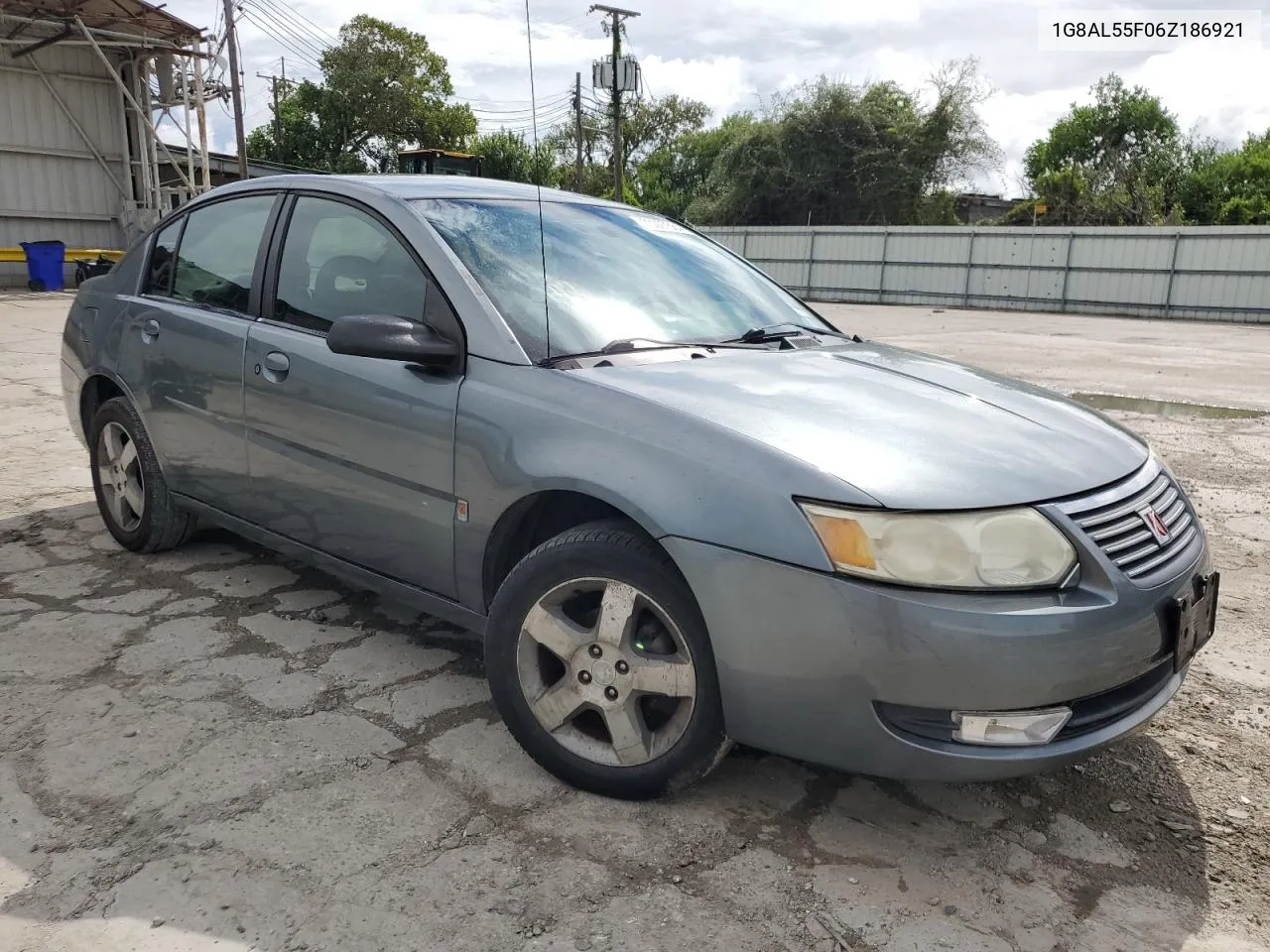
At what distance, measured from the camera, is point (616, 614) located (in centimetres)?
224

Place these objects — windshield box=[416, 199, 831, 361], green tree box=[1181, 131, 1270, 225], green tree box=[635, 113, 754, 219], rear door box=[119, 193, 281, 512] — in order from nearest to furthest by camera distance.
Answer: windshield box=[416, 199, 831, 361] → rear door box=[119, 193, 281, 512] → green tree box=[1181, 131, 1270, 225] → green tree box=[635, 113, 754, 219]

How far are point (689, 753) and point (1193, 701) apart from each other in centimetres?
167

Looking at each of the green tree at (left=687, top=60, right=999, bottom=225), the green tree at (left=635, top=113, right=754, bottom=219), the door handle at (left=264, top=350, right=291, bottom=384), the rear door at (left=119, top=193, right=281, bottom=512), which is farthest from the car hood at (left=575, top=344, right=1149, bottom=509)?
the green tree at (left=635, top=113, right=754, bottom=219)

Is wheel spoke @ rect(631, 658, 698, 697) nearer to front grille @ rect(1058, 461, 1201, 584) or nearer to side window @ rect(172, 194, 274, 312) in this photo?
front grille @ rect(1058, 461, 1201, 584)

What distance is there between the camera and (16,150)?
19281mm

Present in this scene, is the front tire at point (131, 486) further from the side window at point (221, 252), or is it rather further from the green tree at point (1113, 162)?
the green tree at point (1113, 162)

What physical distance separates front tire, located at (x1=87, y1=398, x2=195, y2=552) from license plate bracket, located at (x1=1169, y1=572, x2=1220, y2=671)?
3.36 m

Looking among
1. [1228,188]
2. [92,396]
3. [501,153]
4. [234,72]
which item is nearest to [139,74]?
[234,72]

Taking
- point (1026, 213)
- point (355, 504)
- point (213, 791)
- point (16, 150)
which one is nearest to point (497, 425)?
point (355, 504)

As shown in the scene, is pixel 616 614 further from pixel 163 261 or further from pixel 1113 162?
pixel 1113 162

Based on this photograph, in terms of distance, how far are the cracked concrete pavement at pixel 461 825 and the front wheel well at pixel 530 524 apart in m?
0.46

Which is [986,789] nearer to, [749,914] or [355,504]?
[749,914]

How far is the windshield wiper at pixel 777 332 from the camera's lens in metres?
2.91

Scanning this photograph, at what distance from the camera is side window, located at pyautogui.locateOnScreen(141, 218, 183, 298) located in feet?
12.6
